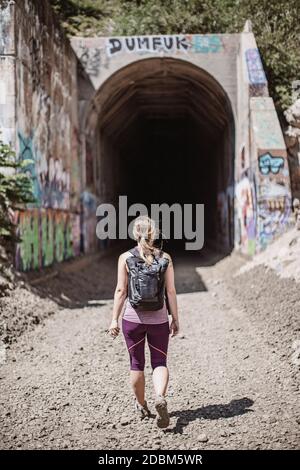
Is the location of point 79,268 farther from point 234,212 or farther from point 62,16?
point 62,16

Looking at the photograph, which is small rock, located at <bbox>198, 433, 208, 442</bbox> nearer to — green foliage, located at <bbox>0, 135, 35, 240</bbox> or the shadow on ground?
the shadow on ground

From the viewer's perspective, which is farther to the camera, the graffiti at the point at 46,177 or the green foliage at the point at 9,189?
the graffiti at the point at 46,177

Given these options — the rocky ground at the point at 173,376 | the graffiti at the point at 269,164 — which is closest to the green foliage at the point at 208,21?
the graffiti at the point at 269,164

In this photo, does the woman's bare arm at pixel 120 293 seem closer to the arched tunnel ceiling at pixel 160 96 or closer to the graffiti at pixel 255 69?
the graffiti at pixel 255 69

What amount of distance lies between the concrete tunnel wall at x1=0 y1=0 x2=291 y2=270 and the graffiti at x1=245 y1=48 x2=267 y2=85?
0.10 feet

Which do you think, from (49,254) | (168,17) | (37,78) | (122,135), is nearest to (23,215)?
(49,254)

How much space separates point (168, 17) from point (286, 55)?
14.4 feet

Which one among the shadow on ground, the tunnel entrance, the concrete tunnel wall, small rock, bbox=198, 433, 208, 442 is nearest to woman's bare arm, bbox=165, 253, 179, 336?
the shadow on ground

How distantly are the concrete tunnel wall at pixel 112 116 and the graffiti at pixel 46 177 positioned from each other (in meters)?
0.03

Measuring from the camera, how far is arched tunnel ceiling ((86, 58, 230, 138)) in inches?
715

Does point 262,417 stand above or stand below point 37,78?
below

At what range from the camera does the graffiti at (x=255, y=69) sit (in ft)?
51.4

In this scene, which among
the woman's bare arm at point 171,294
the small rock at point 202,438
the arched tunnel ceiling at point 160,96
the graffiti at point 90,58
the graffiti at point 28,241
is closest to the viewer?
the small rock at point 202,438
